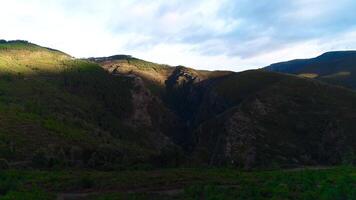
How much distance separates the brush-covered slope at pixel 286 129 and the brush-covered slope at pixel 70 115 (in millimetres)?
14757

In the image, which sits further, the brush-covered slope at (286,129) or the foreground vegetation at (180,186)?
the brush-covered slope at (286,129)

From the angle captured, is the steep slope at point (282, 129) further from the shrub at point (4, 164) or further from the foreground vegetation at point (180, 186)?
the foreground vegetation at point (180, 186)

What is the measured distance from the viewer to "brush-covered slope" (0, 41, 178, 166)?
85.3 metres

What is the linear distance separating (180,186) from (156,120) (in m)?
117

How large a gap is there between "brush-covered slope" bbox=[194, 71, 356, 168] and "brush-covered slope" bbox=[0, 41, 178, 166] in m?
14.8

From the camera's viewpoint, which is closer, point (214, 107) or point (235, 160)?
point (235, 160)

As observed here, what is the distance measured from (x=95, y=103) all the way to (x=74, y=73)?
19683 millimetres

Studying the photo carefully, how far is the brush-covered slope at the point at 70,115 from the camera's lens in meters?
85.3

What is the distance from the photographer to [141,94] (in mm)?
170750

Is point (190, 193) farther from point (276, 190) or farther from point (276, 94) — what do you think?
point (276, 94)

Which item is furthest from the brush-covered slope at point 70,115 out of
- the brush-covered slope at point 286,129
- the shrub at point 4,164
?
the brush-covered slope at point 286,129

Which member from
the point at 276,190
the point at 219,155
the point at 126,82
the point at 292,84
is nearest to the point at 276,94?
the point at 292,84

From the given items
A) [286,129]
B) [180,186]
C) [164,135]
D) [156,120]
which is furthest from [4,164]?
[156,120]

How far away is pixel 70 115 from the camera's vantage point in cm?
12125
